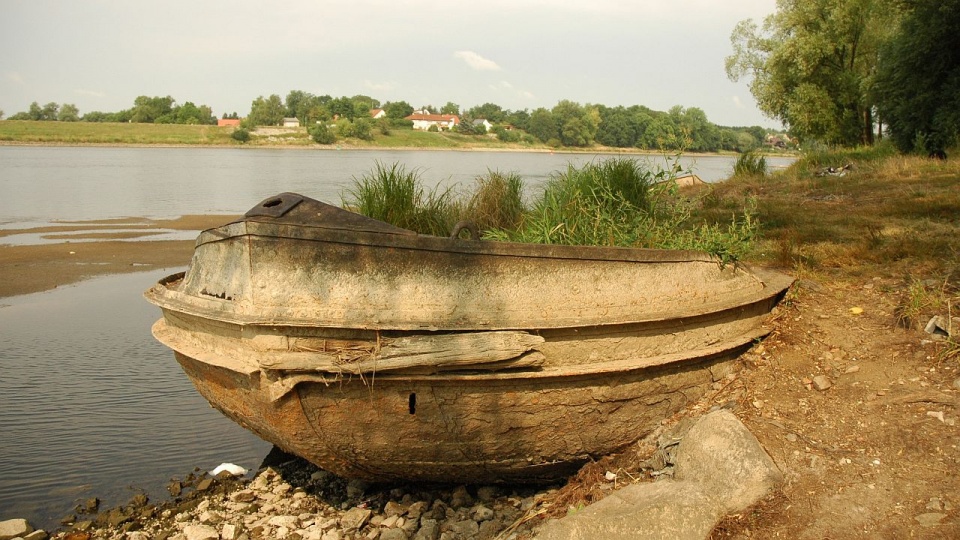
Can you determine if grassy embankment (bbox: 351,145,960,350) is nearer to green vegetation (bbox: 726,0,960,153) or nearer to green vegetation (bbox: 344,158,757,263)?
green vegetation (bbox: 344,158,757,263)

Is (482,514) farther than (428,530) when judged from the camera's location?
Yes

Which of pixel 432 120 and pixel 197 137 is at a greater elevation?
pixel 432 120

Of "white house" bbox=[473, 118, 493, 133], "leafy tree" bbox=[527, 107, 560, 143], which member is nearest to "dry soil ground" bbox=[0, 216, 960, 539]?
"leafy tree" bbox=[527, 107, 560, 143]

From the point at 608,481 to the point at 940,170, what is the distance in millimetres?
10472

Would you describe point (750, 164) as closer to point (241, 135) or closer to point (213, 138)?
point (241, 135)

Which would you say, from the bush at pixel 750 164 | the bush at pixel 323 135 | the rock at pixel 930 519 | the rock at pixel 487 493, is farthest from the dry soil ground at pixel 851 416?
the bush at pixel 323 135

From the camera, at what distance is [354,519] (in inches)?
172

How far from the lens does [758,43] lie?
1225 inches

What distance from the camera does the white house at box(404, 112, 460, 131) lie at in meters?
109

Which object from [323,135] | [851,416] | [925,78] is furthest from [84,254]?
[323,135]

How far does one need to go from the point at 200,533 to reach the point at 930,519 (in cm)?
382

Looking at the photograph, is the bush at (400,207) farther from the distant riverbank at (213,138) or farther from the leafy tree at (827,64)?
the distant riverbank at (213,138)

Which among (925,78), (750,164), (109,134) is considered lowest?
(750,164)

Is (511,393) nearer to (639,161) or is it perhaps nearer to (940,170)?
(639,161)
